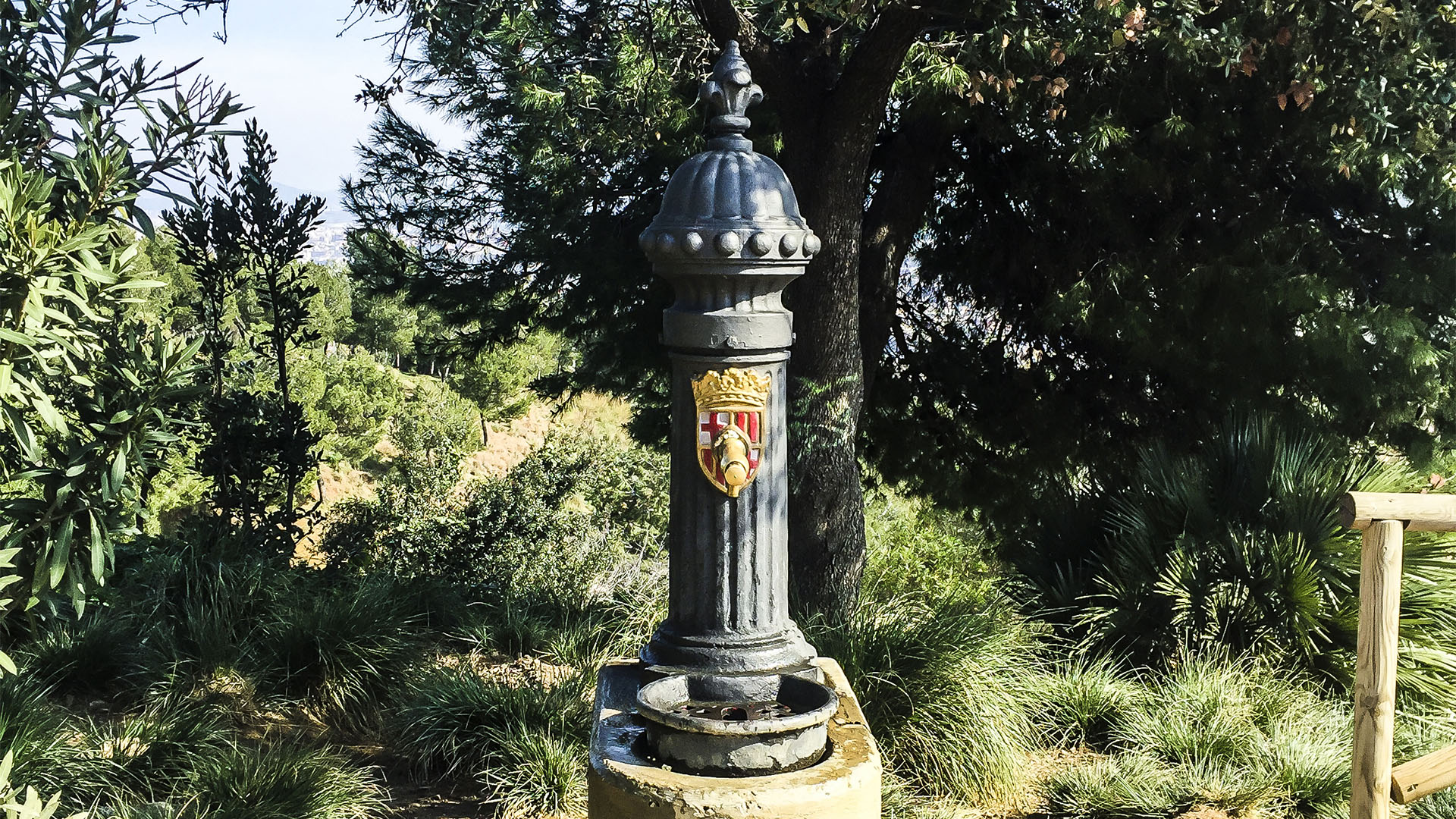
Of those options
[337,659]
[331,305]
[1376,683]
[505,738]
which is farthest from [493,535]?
[331,305]

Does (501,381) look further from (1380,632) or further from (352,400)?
(1380,632)

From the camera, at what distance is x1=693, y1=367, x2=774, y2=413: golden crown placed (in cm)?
390

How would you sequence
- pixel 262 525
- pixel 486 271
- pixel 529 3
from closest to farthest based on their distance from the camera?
1. pixel 529 3
2. pixel 262 525
3. pixel 486 271

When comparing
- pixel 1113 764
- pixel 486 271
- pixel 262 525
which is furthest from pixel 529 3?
pixel 1113 764

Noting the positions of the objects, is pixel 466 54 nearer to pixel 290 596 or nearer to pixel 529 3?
pixel 529 3

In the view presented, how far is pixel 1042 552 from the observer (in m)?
7.02

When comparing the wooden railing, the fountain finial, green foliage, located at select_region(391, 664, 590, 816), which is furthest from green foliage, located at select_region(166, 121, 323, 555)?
the wooden railing

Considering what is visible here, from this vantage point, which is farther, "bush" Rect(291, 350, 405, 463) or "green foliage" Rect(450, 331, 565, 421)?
"green foliage" Rect(450, 331, 565, 421)

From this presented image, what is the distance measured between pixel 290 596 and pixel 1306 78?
224 inches

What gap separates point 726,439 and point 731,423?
0.17 ft

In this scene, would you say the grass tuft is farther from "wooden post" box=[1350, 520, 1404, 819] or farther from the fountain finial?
the fountain finial

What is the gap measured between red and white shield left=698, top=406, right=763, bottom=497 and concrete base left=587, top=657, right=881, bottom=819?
821mm

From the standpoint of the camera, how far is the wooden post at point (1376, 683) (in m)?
4.07

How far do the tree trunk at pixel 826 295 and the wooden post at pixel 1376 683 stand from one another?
8.86 feet
